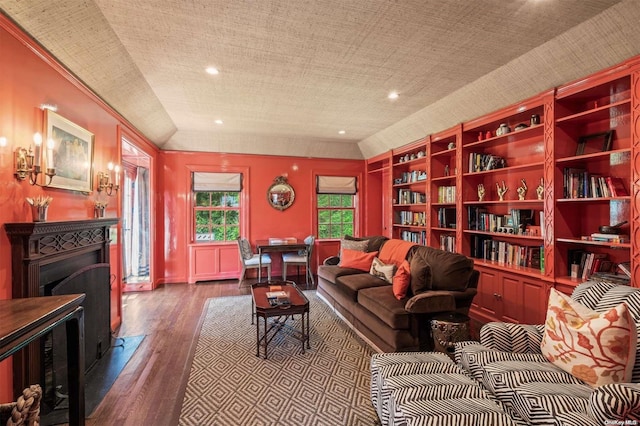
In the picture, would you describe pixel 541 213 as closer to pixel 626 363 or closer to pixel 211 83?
pixel 626 363

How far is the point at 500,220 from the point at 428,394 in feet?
9.38

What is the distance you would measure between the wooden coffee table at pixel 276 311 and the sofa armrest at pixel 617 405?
6.68 feet

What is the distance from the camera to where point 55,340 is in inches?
80.9

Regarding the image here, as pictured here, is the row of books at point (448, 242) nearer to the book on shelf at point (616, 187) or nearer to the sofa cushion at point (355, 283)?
the sofa cushion at point (355, 283)

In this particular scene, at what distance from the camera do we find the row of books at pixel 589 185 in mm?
2506

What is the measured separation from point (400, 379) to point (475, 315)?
2541mm

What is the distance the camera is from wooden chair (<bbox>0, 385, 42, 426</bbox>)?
1.10 metres

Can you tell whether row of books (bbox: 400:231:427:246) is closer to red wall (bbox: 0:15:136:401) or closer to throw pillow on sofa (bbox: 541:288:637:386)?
throw pillow on sofa (bbox: 541:288:637:386)

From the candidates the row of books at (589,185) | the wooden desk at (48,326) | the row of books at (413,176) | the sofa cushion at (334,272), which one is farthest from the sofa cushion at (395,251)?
the wooden desk at (48,326)

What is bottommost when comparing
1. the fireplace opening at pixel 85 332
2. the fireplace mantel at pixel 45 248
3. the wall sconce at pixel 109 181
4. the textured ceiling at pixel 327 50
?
the fireplace opening at pixel 85 332

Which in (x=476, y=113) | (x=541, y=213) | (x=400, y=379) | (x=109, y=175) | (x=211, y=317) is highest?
(x=476, y=113)

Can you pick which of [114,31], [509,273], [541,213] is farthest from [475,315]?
[114,31]

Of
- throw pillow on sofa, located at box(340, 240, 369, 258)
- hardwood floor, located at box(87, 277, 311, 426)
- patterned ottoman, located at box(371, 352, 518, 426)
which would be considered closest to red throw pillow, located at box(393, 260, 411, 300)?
patterned ottoman, located at box(371, 352, 518, 426)

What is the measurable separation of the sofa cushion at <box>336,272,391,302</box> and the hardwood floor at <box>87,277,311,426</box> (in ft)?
5.76
